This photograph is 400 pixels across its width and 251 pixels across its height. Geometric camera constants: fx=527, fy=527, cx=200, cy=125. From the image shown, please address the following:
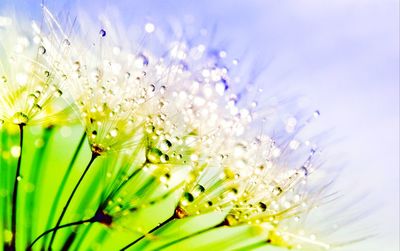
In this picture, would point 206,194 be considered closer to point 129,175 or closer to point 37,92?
point 129,175

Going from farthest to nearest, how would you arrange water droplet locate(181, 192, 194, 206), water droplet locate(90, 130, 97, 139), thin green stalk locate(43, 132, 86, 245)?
thin green stalk locate(43, 132, 86, 245), water droplet locate(90, 130, 97, 139), water droplet locate(181, 192, 194, 206)

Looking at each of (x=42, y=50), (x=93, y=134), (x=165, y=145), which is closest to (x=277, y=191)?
(x=165, y=145)

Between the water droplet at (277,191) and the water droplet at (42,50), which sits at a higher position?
the water droplet at (42,50)

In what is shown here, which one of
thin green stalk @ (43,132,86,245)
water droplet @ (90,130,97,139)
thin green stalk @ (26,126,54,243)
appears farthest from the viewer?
thin green stalk @ (26,126,54,243)

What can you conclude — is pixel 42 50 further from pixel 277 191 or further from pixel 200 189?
pixel 277 191

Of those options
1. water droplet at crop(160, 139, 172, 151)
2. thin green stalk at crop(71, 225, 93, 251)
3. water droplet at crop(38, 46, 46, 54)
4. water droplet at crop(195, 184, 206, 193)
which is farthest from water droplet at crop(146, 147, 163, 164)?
water droplet at crop(38, 46, 46, 54)

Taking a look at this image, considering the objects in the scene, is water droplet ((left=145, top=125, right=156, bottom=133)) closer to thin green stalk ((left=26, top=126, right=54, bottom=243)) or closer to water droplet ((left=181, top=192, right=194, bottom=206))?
water droplet ((left=181, top=192, right=194, bottom=206))

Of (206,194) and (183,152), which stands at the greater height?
(183,152)

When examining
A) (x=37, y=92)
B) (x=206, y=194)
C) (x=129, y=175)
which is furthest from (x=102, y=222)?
(x=37, y=92)

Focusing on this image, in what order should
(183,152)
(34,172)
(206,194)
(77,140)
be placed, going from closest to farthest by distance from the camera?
(206,194) → (183,152) → (77,140) → (34,172)

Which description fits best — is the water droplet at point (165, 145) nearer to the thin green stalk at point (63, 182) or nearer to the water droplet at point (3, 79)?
the thin green stalk at point (63, 182)

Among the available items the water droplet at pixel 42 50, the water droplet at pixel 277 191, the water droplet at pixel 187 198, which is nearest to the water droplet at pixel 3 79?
the water droplet at pixel 42 50
